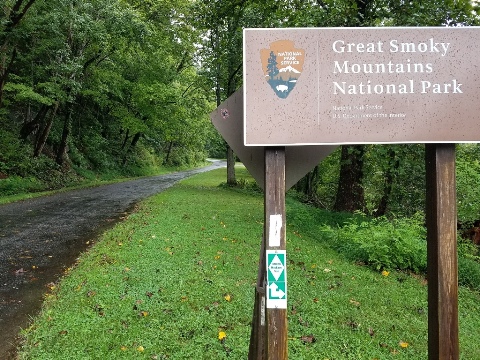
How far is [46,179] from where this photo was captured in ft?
59.3

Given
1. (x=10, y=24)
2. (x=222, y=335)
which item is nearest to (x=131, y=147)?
(x=10, y=24)

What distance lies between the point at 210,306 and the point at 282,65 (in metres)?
3.20

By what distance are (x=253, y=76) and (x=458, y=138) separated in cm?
143

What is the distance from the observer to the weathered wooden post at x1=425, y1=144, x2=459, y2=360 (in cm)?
262

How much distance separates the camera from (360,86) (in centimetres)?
253

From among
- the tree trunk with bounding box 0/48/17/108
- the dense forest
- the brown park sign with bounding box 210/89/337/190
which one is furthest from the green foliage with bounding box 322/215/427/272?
the tree trunk with bounding box 0/48/17/108

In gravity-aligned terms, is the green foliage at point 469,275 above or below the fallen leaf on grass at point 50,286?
below

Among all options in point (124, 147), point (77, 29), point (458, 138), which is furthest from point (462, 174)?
point (124, 147)

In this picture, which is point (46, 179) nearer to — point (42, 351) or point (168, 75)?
point (168, 75)

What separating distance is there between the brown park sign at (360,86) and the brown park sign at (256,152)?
1.05 feet

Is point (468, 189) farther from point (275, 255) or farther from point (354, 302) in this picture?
point (275, 255)

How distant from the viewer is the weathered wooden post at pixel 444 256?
262 centimetres

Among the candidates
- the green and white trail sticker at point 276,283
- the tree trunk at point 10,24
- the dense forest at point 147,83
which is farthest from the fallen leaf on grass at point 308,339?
the tree trunk at point 10,24

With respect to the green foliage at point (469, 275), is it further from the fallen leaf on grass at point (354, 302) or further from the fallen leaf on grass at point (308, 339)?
the fallen leaf on grass at point (308, 339)
